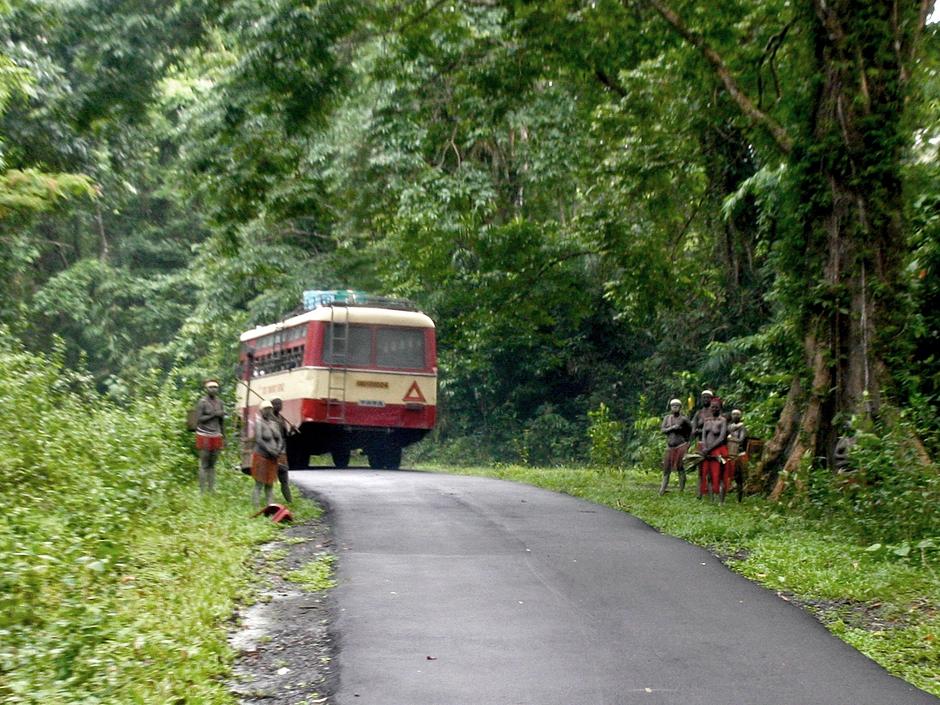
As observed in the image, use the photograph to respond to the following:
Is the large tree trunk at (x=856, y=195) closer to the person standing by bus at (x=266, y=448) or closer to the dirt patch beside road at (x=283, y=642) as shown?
the person standing by bus at (x=266, y=448)

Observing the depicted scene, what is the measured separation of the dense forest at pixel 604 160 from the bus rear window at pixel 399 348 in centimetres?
122

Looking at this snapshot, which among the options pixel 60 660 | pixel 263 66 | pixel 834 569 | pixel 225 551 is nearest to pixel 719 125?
pixel 263 66

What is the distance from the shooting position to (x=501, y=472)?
26.2m

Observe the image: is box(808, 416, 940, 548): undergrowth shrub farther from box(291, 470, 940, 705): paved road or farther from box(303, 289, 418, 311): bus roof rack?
box(303, 289, 418, 311): bus roof rack

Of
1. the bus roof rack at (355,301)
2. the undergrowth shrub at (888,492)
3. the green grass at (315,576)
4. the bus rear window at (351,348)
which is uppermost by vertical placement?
the bus roof rack at (355,301)

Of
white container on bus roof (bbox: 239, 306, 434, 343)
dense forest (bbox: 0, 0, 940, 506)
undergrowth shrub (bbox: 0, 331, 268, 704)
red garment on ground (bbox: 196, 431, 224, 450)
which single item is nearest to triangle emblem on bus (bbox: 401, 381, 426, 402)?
white container on bus roof (bbox: 239, 306, 434, 343)

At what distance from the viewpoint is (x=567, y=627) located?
29.4ft

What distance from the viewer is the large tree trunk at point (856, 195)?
52.7 feet

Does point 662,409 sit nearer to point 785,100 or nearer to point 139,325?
point 785,100

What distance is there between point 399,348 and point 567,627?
56.3ft

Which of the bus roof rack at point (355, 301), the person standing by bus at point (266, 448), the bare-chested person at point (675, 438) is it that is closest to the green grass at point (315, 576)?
the person standing by bus at point (266, 448)

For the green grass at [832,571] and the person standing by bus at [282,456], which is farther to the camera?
the person standing by bus at [282,456]

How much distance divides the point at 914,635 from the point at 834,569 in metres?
2.57

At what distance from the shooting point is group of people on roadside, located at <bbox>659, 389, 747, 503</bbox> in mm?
17891
